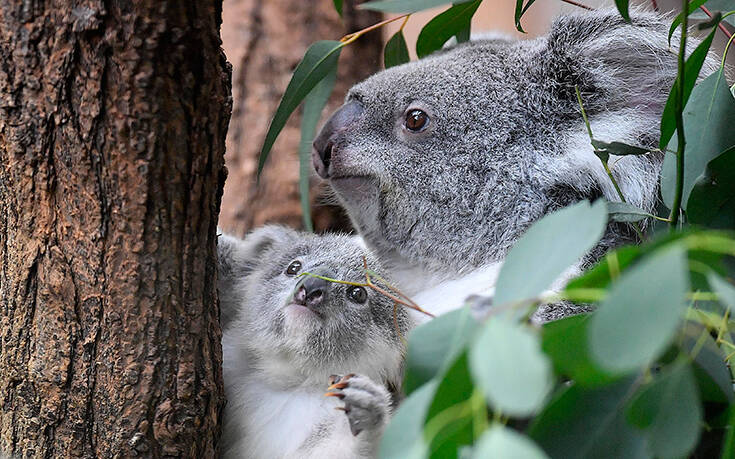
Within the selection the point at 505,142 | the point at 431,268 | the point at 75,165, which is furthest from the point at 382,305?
the point at 75,165

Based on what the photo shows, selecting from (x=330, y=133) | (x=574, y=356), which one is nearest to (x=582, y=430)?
(x=574, y=356)

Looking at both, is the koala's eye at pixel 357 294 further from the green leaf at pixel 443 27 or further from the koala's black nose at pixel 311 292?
the green leaf at pixel 443 27

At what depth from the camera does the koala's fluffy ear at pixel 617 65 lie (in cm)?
187

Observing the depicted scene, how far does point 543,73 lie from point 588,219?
1252 mm

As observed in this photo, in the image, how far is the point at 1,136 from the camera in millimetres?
1354

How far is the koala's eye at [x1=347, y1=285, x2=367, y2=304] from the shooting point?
6.03 feet

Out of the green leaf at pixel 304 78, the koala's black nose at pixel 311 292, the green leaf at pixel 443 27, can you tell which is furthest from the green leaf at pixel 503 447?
the green leaf at pixel 443 27

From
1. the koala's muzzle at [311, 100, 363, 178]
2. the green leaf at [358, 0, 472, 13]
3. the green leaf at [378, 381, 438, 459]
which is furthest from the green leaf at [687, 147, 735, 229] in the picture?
the koala's muzzle at [311, 100, 363, 178]

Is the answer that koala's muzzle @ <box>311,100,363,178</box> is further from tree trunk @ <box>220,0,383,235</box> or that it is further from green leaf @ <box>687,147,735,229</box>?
tree trunk @ <box>220,0,383,235</box>

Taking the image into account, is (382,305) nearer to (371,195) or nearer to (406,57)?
(371,195)

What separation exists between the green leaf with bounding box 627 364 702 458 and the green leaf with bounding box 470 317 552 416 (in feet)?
0.75

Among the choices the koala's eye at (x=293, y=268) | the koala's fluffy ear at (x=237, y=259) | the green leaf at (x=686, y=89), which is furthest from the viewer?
the koala's fluffy ear at (x=237, y=259)

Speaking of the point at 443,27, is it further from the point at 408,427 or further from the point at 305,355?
the point at 408,427

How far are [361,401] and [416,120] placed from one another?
0.78 m
